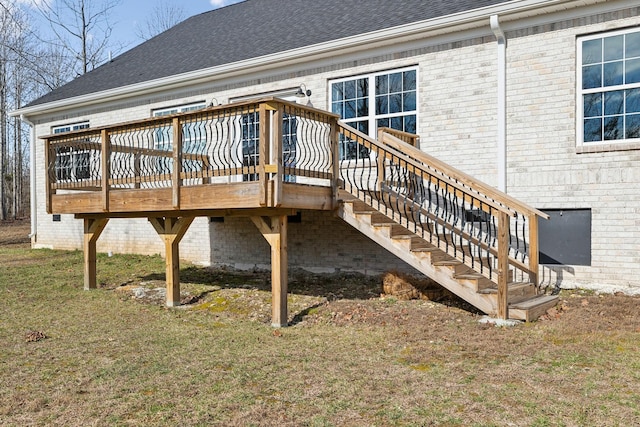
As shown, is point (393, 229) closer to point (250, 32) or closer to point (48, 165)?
point (48, 165)

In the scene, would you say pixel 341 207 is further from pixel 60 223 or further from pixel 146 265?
pixel 60 223

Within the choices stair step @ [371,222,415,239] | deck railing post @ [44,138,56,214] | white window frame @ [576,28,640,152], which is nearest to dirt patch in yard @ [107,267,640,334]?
stair step @ [371,222,415,239]

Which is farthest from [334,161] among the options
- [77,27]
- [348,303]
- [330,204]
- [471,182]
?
[77,27]

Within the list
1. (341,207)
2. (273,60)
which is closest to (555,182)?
(341,207)

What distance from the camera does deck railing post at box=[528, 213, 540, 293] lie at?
280 inches

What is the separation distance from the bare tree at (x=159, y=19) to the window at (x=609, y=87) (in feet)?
111

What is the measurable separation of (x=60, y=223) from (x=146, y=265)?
4.77 metres

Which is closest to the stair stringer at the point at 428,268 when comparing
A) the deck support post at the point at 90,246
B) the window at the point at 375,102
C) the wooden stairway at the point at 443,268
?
the wooden stairway at the point at 443,268

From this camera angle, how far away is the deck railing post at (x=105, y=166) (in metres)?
8.48

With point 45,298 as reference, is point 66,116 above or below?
above

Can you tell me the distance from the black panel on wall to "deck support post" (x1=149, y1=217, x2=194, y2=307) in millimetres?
5213

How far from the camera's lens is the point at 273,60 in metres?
10.6

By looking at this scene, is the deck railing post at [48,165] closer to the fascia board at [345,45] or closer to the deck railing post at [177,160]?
the deck railing post at [177,160]

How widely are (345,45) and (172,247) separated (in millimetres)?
4520
